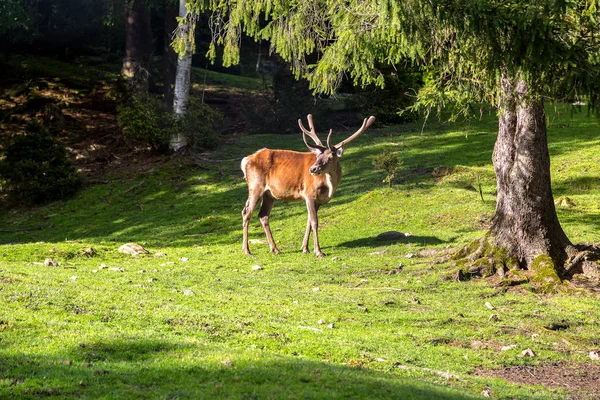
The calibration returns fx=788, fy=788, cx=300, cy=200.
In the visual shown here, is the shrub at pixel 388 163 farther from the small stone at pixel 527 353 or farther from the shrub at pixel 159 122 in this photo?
the small stone at pixel 527 353

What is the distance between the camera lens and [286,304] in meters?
10.7

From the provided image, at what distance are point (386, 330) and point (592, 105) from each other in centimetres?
366

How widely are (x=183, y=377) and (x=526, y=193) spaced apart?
24.5 feet

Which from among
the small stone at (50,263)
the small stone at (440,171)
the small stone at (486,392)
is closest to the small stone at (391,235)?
the small stone at (440,171)

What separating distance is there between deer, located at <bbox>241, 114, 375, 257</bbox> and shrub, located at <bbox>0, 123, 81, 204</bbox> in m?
10.5

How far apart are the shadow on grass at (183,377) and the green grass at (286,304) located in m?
0.02

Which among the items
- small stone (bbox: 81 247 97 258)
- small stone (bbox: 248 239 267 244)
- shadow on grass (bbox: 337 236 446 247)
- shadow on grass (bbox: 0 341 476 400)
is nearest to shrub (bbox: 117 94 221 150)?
small stone (bbox: 248 239 267 244)

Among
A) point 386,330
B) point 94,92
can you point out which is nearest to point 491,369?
point 386,330

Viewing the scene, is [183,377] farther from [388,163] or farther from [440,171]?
[440,171]

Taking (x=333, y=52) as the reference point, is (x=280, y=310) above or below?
below

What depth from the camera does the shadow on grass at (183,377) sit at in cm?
622

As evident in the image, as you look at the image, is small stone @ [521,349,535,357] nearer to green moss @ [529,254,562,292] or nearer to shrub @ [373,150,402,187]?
green moss @ [529,254,562,292]

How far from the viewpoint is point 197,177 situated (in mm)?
25250

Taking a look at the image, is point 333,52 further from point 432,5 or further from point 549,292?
point 549,292
